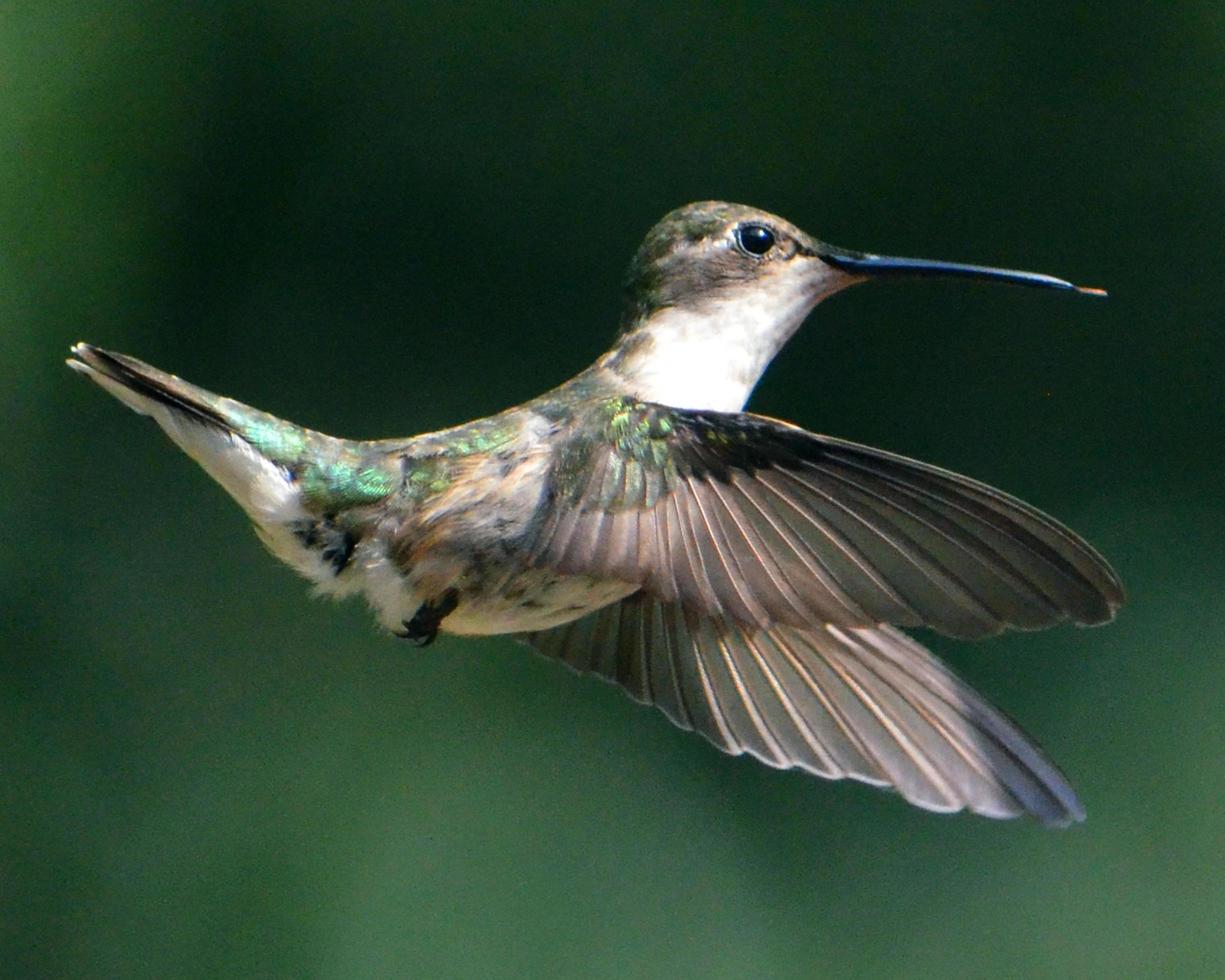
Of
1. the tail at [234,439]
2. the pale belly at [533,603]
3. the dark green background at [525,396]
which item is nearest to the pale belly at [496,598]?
the pale belly at [533,603]

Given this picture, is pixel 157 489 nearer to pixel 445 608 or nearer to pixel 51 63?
pixel 51 63

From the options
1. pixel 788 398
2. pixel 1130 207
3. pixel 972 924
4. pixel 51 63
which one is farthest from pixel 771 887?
pixel 51 63

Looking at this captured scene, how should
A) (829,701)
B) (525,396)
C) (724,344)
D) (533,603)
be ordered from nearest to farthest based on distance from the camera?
(533,603)
(829,701)
(724,344)
(525,396)

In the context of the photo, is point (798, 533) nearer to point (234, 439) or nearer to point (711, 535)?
point (711, 535)

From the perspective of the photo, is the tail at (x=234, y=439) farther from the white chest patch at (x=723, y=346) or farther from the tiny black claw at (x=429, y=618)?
the white chest patch at (x=723, y=346)

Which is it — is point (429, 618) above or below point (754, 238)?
below

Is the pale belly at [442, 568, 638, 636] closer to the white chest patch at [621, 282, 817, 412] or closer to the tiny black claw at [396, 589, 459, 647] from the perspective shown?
the tiny black claw at [396, 589, 459, 647]

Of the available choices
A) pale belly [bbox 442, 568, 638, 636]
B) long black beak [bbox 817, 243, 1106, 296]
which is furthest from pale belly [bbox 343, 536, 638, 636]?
long black beak [bbox 817, 243, 1106, 296]

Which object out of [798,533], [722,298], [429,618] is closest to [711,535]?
[798,533]
